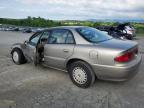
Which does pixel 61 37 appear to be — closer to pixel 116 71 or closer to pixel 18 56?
pixel 116 71

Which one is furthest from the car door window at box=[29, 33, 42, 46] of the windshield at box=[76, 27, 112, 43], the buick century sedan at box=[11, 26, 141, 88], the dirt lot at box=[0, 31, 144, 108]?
the windshield at box=[76, 27, 112, 43]

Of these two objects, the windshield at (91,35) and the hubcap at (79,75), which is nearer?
the hubcap at (79,75)

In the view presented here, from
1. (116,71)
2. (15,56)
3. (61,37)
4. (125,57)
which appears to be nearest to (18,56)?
(15,56)

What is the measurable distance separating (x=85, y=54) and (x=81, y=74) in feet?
1.81

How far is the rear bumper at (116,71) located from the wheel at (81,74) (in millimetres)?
179

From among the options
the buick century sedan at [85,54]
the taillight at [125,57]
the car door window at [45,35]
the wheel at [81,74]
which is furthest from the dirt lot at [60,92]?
the car door window at [45,35]

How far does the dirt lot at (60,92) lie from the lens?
395 centimetres

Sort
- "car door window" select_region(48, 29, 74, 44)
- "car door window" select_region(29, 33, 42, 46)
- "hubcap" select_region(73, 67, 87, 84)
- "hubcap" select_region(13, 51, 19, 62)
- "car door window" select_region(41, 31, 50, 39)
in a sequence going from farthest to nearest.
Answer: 1. "hubcap" select_region(13, 51, 19, 62)
2. "car door window" select_region(29, 33, 42, 46)
3. "car door window" select_region(41, 31, 50, 39)
4. "car door window" select_region(48, 29, 74, 44)
5. "hubcap" select_region(73, 67, 87, 84)

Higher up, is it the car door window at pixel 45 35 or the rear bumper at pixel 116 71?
the car door window at pixel 45 35

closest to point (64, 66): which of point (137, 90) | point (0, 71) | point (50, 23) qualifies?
point (137, 90)

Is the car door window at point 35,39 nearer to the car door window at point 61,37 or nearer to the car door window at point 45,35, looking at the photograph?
the car door window at point 45,35

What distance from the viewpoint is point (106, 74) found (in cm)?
444

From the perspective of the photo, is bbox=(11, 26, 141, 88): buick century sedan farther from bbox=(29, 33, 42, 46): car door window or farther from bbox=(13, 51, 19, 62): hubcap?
bbox=(13, 51, 19, 62): hubcap

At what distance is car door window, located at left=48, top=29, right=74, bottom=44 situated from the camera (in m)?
5.16
